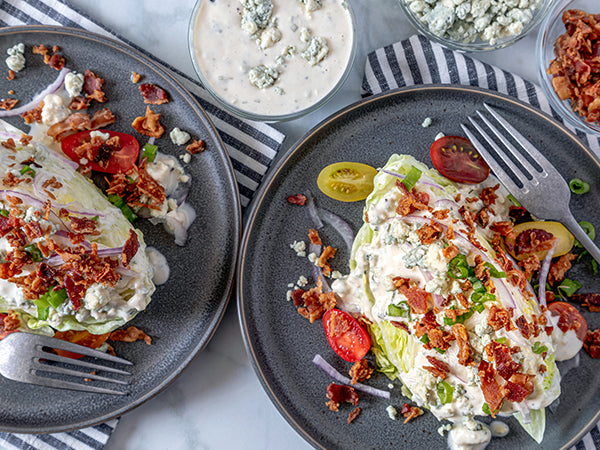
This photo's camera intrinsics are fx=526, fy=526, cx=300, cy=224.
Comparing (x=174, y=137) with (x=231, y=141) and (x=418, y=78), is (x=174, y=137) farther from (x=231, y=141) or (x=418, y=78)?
(x=418, y=78)

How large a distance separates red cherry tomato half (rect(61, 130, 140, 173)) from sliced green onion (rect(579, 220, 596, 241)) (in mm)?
2866

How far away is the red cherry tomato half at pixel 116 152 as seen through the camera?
3354mm

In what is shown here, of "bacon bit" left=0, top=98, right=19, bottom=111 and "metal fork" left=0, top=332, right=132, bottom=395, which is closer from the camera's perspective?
"metal fork" left=0, top=332, right=132, bottom=395

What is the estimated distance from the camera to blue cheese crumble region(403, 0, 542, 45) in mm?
3240

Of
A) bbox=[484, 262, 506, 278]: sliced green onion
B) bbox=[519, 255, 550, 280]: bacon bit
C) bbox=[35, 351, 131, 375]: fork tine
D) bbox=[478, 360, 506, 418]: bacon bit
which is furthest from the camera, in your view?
bbox=[35, 351, 131, 375]: fork tine

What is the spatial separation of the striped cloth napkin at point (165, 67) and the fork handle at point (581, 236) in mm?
1871

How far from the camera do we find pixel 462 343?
112 inches

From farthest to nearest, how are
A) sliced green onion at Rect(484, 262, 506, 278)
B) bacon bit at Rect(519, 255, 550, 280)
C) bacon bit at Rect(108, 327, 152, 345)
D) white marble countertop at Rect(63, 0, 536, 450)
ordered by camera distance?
white marble countertop at Rect(63, 0, 536, 450)
bacon bit at Rect(108, 327, 152, 345)
bacon bit at Rect(519, 255, 550, 280)
sliced green onion at Rect(484, 262, 506, 278)

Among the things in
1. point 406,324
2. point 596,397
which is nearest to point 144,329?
point 406,324

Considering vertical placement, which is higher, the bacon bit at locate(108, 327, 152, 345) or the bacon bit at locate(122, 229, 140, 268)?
the bacon bit at locate(122, 229, 140, 268)

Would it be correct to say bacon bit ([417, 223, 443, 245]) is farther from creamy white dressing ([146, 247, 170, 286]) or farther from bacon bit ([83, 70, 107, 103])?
bacon bit ([83, 70, 107, 103])

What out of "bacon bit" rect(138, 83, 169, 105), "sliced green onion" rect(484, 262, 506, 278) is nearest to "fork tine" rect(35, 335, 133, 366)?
"bacon bit" rect(138, 83, 169, 105)

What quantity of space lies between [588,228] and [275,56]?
2.23 metres

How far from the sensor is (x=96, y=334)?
328 cm
